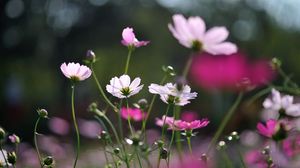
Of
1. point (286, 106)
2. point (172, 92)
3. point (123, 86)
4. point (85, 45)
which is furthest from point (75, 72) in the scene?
point (85, 45)

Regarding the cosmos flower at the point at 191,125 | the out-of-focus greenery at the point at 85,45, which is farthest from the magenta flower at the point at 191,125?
the out-of-focus greenery at the point at 85,45

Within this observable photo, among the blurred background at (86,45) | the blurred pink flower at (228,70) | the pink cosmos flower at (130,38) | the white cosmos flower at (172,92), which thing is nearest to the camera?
the white cosmos flower at (172,92)

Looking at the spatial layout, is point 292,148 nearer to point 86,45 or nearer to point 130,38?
point 130,38

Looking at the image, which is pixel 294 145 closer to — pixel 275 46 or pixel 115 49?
pixel 275 46

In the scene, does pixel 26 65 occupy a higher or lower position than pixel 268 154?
higher

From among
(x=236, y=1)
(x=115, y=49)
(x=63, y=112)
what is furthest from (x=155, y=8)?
(x=63, y=112)

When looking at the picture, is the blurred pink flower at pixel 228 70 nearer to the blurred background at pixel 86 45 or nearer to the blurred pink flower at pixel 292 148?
the blurred pink flower at pixel 292 148

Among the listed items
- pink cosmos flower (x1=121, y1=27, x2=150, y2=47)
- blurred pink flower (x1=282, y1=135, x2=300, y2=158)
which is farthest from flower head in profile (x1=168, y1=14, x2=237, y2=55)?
blurred pink flower (x1=282, y1=135, x2=300, y2=158)
